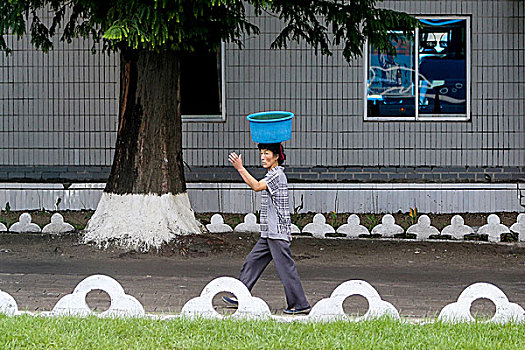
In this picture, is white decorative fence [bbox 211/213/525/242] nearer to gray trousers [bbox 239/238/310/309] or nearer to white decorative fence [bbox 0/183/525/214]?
white decorative fence [bbox 0/183/525/214]

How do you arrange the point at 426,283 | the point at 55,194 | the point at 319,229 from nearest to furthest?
the point at 426,283
the point at 319,229
the point at 55,194

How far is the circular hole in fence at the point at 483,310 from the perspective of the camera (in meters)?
6.66

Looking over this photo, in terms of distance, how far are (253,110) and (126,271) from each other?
223 inches

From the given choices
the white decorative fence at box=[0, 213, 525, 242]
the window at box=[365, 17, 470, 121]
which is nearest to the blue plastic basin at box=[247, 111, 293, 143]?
the white decorative fence at box=[0, 213, 525, 242]

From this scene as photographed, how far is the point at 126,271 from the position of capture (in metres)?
9.10

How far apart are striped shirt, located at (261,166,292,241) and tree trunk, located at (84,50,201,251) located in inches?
138

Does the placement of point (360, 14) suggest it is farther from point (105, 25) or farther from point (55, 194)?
point (55, 194)

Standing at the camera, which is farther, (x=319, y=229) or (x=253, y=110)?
(x=253, y=110)

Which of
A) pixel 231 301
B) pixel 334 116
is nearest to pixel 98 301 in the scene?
pixel 231 301

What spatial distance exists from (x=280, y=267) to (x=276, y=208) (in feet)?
1.71

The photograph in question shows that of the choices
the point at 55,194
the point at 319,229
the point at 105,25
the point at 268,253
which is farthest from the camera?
the point at 55,194

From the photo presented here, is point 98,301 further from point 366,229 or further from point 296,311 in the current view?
point 366,229

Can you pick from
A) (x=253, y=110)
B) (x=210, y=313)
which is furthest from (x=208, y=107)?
(x=210, y=313)

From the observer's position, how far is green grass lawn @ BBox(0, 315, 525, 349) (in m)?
5.48
